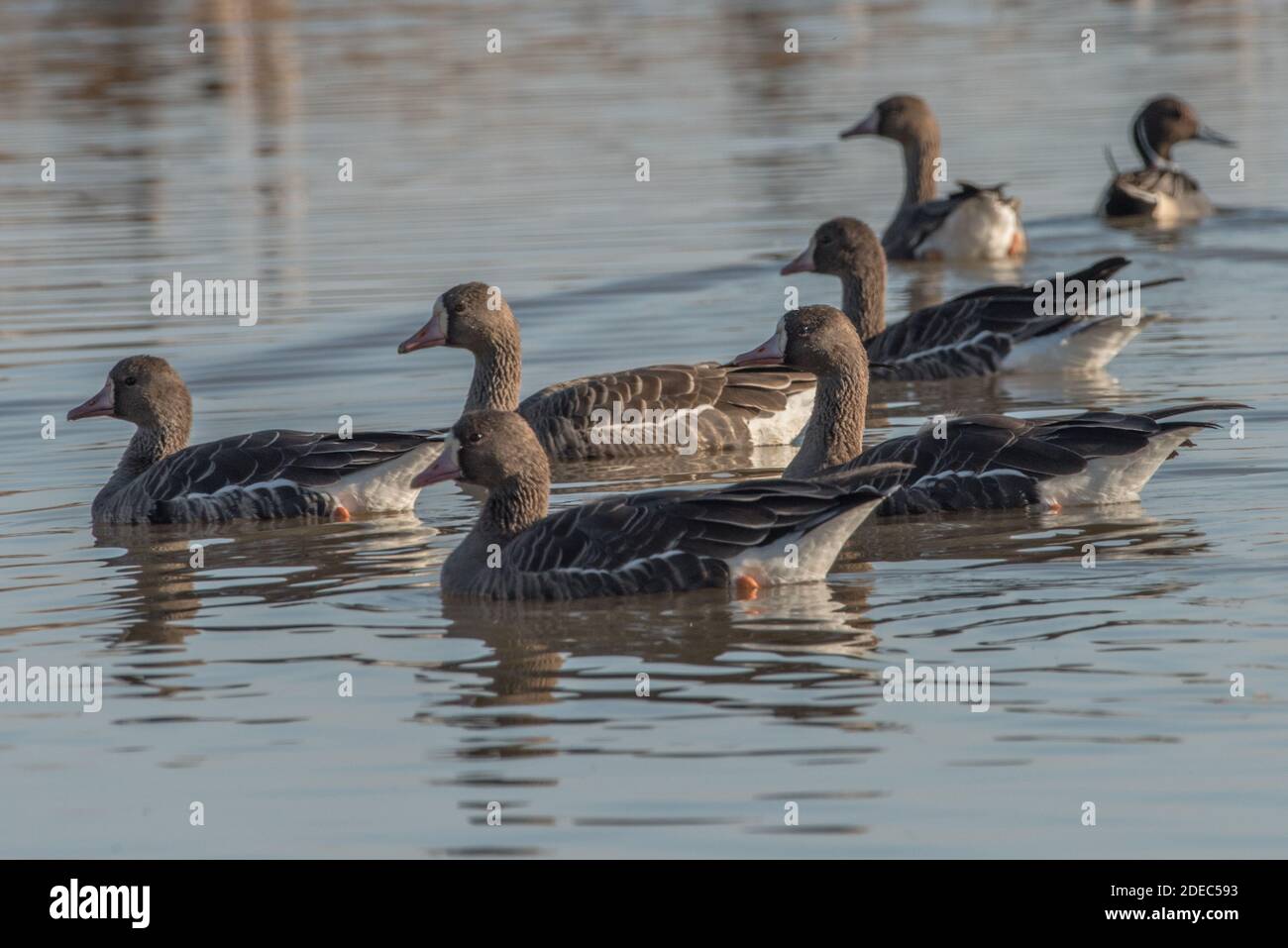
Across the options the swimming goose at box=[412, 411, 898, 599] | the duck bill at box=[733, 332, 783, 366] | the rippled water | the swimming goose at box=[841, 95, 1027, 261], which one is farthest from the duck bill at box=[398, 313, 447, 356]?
the swimming goose at box=[841, 95, 1027, 261]

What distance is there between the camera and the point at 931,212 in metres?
25.4

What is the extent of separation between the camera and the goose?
43.8ft

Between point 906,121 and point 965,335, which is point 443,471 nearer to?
point 965,335

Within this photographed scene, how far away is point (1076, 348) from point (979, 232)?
611cm

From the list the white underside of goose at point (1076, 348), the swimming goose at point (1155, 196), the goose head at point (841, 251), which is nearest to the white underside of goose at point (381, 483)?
the goose head at point (841, 251)

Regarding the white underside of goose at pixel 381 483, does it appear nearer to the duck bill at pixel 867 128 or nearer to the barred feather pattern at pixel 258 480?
the barred feather pattern at pixel 258 480

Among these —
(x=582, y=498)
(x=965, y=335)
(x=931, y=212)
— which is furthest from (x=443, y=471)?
(x=931, y=212)

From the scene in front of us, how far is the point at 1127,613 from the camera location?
1119cm

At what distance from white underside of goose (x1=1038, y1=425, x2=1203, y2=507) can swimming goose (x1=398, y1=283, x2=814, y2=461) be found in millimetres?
3311

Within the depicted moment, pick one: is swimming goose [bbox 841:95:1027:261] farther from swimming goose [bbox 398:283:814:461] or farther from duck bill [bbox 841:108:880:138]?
swimming goose [bbox 398:283:814:461]

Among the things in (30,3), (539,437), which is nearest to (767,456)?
(539,437)

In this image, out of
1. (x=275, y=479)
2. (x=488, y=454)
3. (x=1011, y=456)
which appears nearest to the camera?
(x=488, y=454)

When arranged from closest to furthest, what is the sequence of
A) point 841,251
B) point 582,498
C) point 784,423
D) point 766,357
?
point 766,357 → point 582,498 → point 784,423 → point 841,251

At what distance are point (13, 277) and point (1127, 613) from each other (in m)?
18.0
